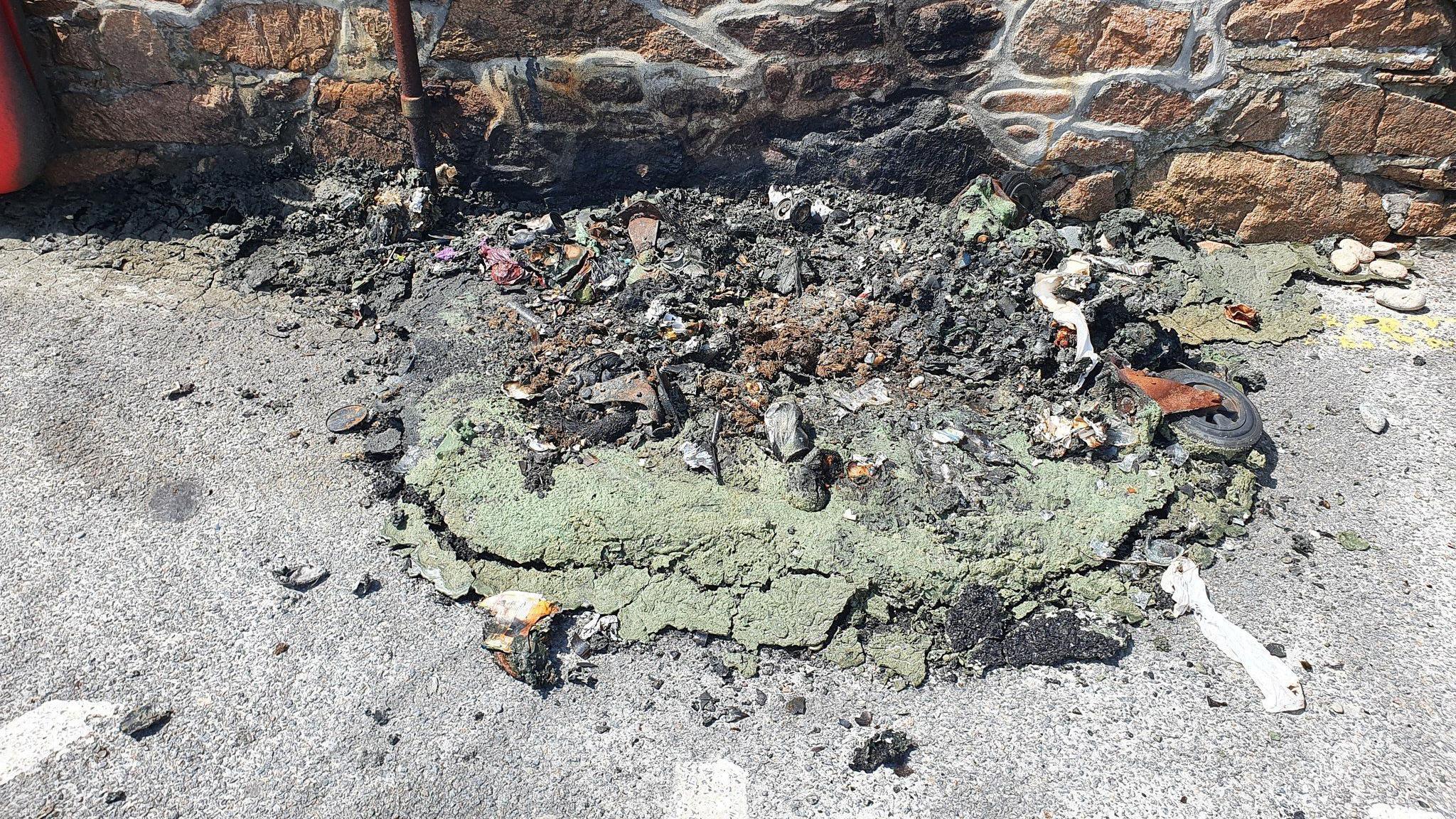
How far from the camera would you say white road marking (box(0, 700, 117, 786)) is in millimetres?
1702

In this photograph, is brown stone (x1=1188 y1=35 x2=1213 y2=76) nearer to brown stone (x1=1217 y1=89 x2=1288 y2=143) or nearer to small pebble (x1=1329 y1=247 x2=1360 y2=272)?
brown stone (x1=1217 y1=89 x2=1288 y2=143)

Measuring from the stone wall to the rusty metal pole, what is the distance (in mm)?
96

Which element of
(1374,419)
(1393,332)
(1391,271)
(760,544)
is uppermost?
(1391,271)

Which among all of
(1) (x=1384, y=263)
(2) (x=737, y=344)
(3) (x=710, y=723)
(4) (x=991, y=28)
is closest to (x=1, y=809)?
(3) (x=710, y=723)

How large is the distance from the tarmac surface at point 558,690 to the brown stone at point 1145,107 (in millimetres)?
1285

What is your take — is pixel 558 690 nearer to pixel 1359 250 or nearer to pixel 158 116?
pixel 158 116

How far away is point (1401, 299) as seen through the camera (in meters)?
2.94

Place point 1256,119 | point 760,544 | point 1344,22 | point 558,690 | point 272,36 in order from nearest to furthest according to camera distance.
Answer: point 558,690
point 760,544
point 1344,22
point 1256,119
point 272,36

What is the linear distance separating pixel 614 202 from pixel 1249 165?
2519 millimetres

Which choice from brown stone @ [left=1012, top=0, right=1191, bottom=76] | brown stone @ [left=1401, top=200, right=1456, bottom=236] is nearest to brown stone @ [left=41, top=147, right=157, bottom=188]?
brown stone @ [left=1012, top=0, right=1191, bottom=76]

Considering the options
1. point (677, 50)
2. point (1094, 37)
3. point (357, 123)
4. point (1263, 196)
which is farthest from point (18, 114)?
point (1263, 196)

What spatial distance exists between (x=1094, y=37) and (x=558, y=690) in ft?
9.50

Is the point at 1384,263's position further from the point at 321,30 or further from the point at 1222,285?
the point at 321,30

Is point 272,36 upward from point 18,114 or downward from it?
upward
